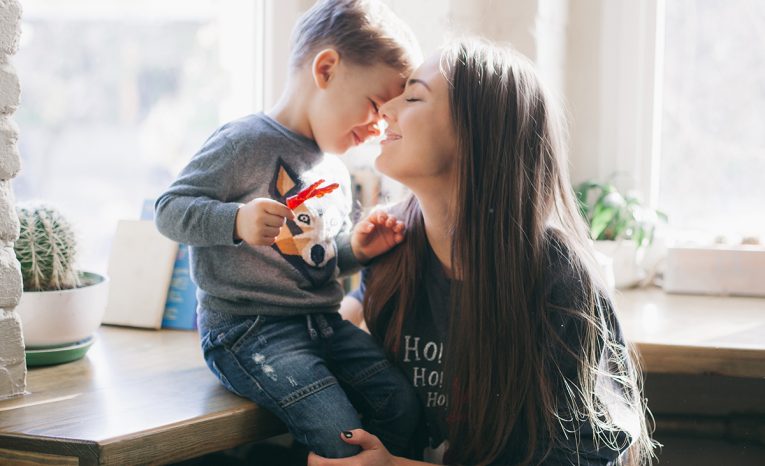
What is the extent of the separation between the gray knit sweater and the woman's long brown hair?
245mm

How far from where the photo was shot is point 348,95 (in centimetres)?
144

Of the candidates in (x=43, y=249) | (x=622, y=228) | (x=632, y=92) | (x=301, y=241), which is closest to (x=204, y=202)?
(x=301, y=241)

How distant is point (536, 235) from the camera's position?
54.5 inches

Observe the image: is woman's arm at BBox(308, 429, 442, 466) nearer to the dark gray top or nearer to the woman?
the woman

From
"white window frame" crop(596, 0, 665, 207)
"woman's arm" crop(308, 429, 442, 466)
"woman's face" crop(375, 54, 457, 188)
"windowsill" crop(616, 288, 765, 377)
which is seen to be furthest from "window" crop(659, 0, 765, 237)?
"woman's arm" crop(308, 429, 442, 466)

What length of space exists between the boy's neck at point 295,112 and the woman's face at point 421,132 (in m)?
0.16

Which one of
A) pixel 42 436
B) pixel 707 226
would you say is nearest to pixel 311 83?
pixel 42 436

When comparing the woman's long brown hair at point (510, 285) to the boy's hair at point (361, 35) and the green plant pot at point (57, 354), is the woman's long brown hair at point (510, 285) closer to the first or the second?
the boy's hair at point (361, 35)

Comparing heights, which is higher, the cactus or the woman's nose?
the woman's nose

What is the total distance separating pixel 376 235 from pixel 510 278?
289 millimetres

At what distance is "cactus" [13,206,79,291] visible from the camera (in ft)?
5.13

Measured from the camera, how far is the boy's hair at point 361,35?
4.70ft

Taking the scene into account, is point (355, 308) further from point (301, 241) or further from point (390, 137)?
point (390, 137)

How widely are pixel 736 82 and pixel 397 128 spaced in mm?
1155
